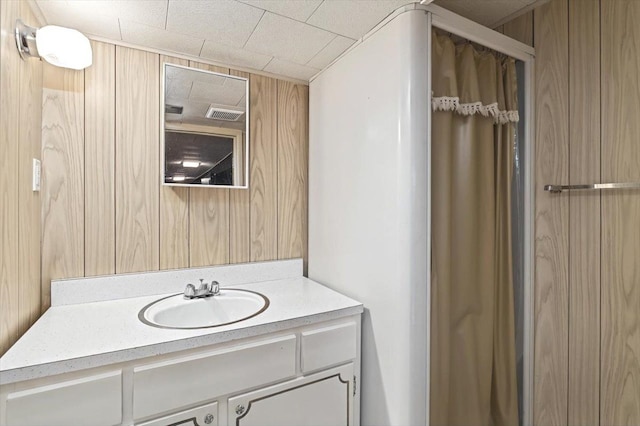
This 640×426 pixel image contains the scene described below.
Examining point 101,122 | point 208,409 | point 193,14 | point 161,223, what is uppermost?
point 193,14

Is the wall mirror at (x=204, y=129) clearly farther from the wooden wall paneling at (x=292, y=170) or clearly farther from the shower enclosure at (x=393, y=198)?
the shower enclosure at (x=393, y=198)

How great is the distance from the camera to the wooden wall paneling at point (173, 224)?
1486 mm

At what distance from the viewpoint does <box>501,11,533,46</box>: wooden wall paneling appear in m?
1.48

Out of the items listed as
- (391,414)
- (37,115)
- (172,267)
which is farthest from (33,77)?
(391,414)

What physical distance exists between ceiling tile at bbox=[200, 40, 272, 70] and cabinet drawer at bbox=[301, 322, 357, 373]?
130 cm

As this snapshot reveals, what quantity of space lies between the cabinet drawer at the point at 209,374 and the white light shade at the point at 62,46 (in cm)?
111

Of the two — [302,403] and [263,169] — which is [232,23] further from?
[302,403]

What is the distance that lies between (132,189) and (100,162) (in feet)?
0.54

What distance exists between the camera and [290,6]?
116 centimetres

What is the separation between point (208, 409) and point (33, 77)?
1.33 metres

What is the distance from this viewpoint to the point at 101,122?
1.36 metres

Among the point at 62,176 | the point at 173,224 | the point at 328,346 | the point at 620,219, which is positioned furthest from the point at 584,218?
the point at 62,176

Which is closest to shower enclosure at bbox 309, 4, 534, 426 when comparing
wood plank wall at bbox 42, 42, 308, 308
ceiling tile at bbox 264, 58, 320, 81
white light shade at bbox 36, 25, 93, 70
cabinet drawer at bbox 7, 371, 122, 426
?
ceiling tile at bbox 264, 58, 320, 81

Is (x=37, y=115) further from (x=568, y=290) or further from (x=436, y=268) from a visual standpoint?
(x=568, y=290)
